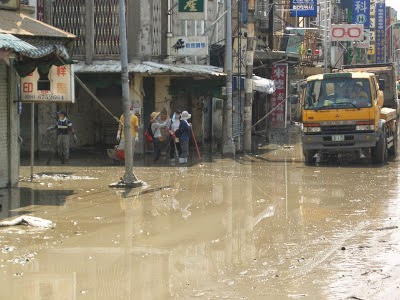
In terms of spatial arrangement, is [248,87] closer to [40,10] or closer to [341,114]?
[341,114]

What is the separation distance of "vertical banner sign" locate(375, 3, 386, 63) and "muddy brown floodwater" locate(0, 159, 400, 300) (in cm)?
4889

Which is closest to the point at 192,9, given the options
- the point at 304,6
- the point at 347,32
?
the point at 304,6

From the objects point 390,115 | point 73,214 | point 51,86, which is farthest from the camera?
point 390,115

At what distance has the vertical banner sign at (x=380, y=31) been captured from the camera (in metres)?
62.9

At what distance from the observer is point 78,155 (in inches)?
928

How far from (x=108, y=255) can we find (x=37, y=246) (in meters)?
1.05

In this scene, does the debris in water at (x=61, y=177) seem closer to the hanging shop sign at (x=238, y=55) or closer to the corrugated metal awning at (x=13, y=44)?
the corrugated metal awning at (x=13, y=44)

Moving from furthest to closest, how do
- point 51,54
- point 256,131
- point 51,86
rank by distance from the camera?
point 256,131
point 51,86
point 51,54

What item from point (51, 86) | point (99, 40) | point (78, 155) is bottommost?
point (78, 155)

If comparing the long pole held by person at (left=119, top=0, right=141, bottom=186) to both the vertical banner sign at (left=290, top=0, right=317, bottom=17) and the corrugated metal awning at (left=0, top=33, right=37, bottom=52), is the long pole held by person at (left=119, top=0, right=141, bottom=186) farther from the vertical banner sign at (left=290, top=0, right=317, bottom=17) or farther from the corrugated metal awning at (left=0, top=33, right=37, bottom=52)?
the vertical banner sign at (left=290, top=0, right=317, bottom=17)

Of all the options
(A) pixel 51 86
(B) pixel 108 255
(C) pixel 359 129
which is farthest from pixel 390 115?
(B) pixel 108 255

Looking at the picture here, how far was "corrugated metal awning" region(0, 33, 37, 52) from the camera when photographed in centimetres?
1211

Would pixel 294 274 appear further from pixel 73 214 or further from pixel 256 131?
pixel 256 131

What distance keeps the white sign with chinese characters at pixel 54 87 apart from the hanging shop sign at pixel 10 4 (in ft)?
4.42
